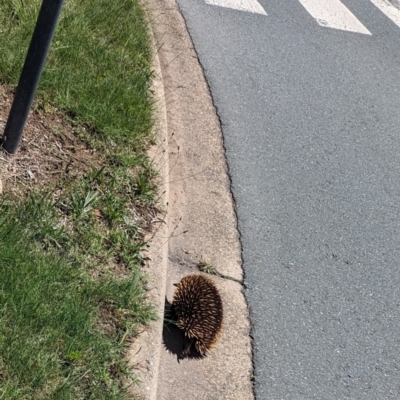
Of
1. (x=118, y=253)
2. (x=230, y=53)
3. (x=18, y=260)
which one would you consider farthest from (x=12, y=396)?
(x=230, y=53)

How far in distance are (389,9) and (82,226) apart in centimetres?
750

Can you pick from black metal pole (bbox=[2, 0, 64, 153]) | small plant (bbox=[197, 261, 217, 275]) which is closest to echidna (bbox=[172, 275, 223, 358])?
small plant (bbox=[197, 261, 217, 275])

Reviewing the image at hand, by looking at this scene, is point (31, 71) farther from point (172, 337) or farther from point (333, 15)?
point (333, 15)

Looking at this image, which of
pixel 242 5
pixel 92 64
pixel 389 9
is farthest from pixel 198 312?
pixel 389 9

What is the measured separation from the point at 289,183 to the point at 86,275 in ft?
8.22

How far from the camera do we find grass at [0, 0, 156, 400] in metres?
3.50

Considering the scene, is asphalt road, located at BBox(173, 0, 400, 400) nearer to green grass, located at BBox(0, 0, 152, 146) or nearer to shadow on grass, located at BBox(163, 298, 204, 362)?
shadow on grass, located at BBox(163, 298, 204, 362)

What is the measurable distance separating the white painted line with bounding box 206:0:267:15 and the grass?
8.30 ft

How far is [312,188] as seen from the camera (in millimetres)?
6199

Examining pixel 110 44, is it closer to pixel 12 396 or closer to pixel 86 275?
pixel 86 275

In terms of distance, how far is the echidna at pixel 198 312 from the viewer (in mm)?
4355

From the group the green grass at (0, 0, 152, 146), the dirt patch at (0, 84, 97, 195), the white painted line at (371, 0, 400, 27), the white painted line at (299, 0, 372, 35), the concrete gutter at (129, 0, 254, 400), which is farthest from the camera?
the white painted line at (371, 0, 400, 27)

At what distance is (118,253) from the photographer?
4434 mm

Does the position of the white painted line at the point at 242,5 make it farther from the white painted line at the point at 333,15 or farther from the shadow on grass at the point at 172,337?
the shadow on grass at the point at 172,337
